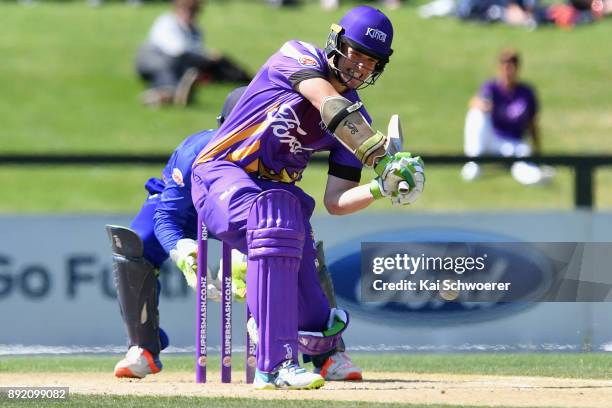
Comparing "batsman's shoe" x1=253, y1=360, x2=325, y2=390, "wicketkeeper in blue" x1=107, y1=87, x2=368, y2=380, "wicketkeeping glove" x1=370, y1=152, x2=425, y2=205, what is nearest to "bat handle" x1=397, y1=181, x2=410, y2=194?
"wicketkeeping glove" x1=370, y1=152, x2=425, y2=205

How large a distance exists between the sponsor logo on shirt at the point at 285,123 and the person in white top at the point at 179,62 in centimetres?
986

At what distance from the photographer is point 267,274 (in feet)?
21.3

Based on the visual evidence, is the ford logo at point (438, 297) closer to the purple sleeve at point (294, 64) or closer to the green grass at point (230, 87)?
the purple sleeve at point (294, 64)

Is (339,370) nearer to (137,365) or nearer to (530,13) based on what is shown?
(137,365)

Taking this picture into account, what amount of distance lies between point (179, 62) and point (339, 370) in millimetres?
10363

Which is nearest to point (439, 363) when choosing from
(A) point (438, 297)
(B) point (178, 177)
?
Result: (A) point (438, 297)

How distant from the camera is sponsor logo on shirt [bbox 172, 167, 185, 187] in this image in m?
7.87

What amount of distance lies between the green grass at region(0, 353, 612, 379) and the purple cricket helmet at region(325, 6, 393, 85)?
7.72 ft

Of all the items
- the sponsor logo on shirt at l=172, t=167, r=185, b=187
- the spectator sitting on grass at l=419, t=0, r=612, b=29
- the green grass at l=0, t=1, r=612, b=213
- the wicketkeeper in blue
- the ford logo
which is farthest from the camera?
the spectator sitting on grass at l=419, t=0, r=612, b=29

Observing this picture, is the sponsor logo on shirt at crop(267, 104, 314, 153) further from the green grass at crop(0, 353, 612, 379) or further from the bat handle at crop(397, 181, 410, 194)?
the green grass at crop(0, 353, 612, 379)

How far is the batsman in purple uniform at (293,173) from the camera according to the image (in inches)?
255

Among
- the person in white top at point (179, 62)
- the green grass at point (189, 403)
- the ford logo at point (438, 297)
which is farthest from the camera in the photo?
the person in white top at point (179, 62)

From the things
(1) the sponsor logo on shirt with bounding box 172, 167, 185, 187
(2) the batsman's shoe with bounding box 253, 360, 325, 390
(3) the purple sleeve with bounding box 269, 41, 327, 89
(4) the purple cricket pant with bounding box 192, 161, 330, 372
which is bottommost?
(2) the batsman's shoe with bounding box 253, 360, 325, 390

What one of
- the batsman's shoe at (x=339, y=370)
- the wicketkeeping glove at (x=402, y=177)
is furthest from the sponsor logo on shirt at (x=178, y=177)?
the wicketkeeping glove at (x=402, y=177)
